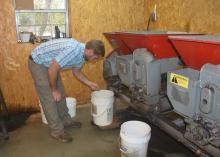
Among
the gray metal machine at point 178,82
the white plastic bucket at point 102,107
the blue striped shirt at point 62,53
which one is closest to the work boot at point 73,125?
the white plastic bucket at point 102,107

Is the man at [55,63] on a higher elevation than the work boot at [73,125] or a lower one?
higher

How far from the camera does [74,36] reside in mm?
3564

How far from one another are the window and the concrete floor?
4.65 feet

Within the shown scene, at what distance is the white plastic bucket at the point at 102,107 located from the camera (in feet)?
9.41

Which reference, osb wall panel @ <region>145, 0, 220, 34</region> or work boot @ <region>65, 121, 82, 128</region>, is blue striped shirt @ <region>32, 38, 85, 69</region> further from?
osb wall panel @ <region>145, 0, 220, 34</region>

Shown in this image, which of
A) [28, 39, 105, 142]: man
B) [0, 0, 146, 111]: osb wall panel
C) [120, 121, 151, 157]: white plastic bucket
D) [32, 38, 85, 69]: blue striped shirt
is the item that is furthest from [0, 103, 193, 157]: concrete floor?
[32, 38, 85, 69]: blue striped shirt

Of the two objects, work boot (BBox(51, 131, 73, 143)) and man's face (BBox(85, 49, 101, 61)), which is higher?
man's face (BBox(85, 49, 101, 61))

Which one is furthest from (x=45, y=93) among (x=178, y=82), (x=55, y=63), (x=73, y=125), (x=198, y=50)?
(x=198, y=50)

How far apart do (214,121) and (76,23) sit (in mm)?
2520

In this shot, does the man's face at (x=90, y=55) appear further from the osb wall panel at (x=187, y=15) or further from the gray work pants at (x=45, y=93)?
the osb wall panel at (x=187, y=15)

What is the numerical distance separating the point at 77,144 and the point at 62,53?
1074mm

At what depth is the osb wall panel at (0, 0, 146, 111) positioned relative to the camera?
326 centimetres

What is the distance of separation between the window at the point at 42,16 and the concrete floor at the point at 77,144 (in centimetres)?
142

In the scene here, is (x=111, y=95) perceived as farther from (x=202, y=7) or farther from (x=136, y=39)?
(x=202, y=7)
